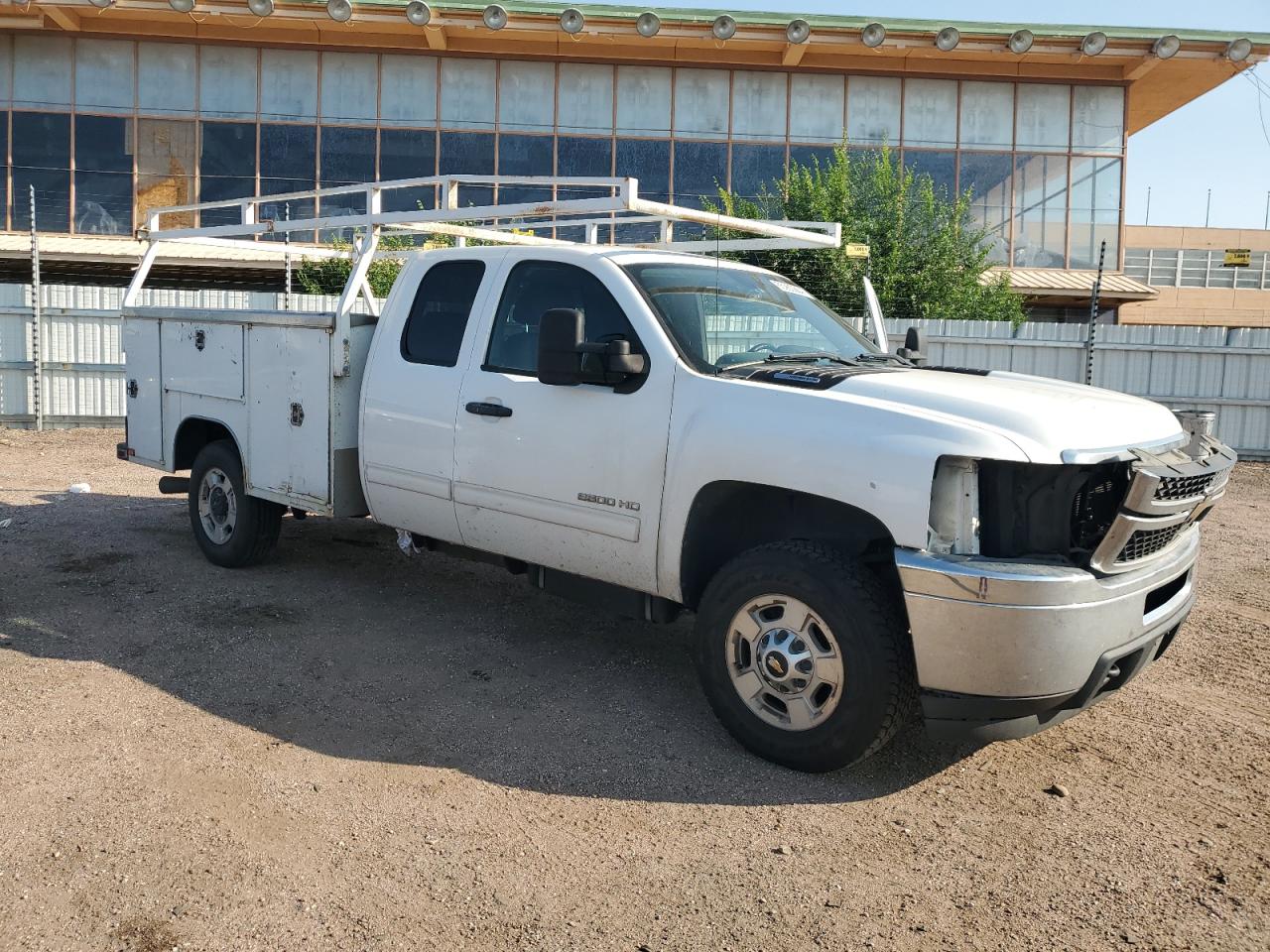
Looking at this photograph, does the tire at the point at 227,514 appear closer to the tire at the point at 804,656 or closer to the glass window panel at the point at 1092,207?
the tire at the point at 804,656

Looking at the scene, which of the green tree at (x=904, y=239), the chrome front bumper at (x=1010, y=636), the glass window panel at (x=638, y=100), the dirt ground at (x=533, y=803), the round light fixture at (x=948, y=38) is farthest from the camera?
the glass window panel at (x=638, y=100)

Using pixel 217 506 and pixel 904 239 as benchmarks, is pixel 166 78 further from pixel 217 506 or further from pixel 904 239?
pixel 217 506

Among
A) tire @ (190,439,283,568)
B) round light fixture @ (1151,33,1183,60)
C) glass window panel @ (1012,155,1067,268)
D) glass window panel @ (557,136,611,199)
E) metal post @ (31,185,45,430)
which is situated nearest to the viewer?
tire @ (190,439,283,568)

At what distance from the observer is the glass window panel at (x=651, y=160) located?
2458 cm

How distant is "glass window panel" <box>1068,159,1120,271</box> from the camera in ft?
82.8

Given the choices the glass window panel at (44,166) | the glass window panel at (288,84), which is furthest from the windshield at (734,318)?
the glass window panel at (44,166)

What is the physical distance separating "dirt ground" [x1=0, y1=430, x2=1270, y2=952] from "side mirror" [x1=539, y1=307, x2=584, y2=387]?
4.86 ft

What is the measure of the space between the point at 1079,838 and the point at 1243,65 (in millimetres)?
25016

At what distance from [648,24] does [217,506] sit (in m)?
18.0

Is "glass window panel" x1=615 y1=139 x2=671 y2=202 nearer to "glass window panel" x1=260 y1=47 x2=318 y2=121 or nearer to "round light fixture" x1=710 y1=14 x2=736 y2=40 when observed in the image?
"round light fixture" x1=710 y1=14 x2=736 y2=40

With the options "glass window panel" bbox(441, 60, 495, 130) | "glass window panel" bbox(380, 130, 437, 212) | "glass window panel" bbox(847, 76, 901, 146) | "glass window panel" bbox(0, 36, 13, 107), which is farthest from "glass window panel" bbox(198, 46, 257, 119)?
"glass window panel" bbox(847, 76, 901, 146)

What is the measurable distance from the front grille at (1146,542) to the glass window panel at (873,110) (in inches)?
863

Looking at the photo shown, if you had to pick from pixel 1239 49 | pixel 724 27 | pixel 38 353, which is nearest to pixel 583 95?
pixel 724 27

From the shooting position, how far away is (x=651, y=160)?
24.6 metres
